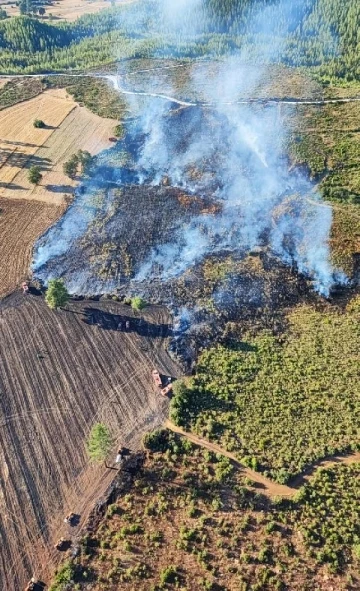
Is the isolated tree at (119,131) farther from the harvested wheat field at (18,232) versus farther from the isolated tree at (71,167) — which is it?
the harvested wheat field at (18,232)

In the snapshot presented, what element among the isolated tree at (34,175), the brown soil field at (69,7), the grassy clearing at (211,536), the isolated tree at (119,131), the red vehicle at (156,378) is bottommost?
the grassy clearing at (211,536)

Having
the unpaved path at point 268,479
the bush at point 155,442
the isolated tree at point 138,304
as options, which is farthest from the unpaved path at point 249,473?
the isolated tree at point 138,304

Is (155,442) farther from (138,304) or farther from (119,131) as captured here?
(119,131)

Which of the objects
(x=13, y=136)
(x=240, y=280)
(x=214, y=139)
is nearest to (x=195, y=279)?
(x=240, y=280)

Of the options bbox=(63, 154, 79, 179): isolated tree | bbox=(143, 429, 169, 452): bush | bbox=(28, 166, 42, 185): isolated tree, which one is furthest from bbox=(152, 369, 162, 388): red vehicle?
bbox=(28, 166, 42, 185): isolated tree

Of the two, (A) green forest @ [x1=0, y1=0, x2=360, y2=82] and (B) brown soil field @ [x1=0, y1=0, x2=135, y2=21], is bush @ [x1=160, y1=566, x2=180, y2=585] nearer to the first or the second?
(A) green forest @ [x1=0, y1=0, x2=360, y2=82]

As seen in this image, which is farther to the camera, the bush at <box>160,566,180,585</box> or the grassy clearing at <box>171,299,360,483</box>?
the grassy clearing at <box>171,299,360,483</box>

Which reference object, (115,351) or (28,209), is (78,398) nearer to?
(115,351)
